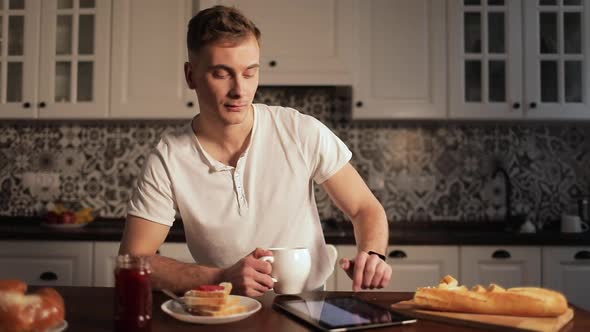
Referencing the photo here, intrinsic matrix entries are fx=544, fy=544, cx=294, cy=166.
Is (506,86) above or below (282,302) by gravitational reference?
above

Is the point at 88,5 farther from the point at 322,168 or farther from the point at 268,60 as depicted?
the point at 322,168

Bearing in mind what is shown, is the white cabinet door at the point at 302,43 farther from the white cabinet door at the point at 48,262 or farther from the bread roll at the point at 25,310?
the bread roll at the point at 25,310

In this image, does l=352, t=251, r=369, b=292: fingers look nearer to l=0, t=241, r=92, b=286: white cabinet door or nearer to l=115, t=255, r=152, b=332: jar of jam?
l=115, t=255, r=152, b=332: jar of jam

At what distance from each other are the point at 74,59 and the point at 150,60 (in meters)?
0.43

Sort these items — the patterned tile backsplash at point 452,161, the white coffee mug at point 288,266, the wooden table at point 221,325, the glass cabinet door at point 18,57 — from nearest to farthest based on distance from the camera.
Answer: the wooden table at point 221,325
the white coffee mug at point 288,266
the glass cabinet door at point 18,57
the patterned tile backsplash at point 452,161

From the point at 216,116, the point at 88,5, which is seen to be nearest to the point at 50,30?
the point at 88,5

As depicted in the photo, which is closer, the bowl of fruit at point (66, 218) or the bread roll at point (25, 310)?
the bread roll at point (25, 310)

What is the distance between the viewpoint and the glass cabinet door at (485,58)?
2.87m

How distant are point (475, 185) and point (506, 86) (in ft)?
1.98

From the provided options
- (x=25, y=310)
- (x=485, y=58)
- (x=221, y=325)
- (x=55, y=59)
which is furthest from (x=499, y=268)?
(x=55, y=59)

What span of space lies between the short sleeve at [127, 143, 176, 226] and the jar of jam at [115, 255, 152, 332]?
0.51 metres

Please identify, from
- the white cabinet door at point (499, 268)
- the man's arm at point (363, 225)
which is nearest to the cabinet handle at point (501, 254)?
the white cabinet door at point (499, 268)

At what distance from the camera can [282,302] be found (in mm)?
1074

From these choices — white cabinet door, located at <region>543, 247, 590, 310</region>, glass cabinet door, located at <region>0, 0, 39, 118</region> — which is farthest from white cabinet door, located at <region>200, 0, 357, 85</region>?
white cabinet door, located at <region>543, 247, 590, 310</region>
